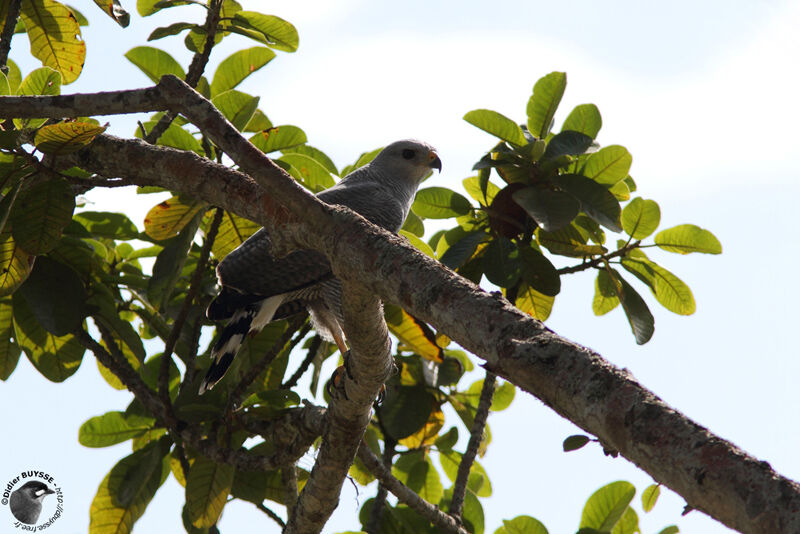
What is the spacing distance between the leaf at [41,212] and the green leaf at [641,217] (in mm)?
2410

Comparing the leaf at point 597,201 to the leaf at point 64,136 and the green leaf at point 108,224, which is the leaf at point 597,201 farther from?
the green leaf at point 108,224

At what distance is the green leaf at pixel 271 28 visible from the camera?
11.7ft

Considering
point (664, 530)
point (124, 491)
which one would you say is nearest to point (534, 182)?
point (664, 530)

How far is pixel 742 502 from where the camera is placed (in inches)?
37.5

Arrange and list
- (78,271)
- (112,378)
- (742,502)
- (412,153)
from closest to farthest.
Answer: (742,502) → (78,271) → (112,378) → (412,153)

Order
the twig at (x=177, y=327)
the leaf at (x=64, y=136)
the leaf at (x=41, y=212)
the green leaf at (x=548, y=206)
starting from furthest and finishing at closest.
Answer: the twig at (x=177, y=327), the green leaf at (x=548, y=206), the leaf at (x=41, y=212), the leaf at (x=64, y=136)

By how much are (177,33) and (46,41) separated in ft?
1.98

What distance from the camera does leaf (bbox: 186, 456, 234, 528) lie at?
3217 mm

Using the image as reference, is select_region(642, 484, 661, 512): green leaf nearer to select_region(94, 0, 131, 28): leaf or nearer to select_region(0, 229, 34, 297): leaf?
select_region(0, 229, 34, 297): leaf

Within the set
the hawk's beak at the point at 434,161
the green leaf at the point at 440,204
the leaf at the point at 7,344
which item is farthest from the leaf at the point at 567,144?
the leaf at the point at 7,344

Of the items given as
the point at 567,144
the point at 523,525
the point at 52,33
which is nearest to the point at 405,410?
the point at 523,525

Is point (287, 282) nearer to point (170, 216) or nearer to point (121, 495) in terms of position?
point (170, 216)

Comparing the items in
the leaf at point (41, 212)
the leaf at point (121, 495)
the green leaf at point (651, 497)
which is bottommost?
the leaf at point (121, 495)

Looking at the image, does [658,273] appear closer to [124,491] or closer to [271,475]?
[271,475]
